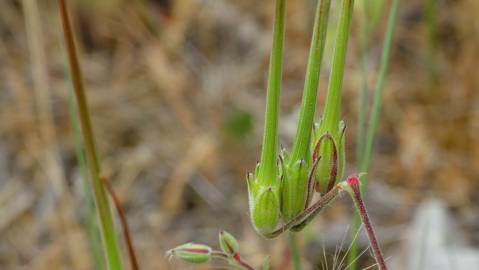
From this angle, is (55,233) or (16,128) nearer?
(55,233)

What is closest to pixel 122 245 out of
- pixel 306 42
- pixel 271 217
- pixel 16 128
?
pixel 16 128

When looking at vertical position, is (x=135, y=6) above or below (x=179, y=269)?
above

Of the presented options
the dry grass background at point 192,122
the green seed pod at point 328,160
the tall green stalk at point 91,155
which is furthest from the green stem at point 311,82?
the dry grass background at point 192,122

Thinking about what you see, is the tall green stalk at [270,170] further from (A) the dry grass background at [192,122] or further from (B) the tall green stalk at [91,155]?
(A) the dry grass background at [192,122]

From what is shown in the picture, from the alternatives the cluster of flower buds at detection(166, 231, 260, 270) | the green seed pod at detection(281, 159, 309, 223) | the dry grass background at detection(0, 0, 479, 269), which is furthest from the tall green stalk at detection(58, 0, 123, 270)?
the dry grass background at detection(0, 0, 479, 269)

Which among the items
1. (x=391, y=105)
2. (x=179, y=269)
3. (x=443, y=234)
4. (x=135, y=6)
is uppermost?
(x=135, y=6)

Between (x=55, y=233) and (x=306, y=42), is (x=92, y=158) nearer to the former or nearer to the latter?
(x=55, y=233)

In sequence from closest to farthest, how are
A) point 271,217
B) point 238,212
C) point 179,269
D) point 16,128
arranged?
point 271,217, point 179,269, point 238,212, point 16,128

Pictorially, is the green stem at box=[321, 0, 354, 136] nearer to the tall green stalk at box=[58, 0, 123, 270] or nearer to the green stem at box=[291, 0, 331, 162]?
the green stem at box=[291, 0, 331, 162]
